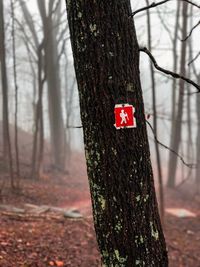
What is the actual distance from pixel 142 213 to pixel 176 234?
26.5 ft

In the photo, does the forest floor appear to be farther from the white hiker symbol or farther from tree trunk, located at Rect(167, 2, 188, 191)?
tree trunk, located at Rect(167, 2, 188, 191)

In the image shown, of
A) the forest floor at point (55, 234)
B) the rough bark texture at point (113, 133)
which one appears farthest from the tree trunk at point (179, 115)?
the rough bark texture at point (113, 133)

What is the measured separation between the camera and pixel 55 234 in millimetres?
7645

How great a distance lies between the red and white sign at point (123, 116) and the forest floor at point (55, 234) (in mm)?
3368

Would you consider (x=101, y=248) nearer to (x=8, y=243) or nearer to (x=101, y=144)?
(x=101, y=144)

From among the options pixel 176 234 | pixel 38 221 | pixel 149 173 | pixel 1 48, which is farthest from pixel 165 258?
pixel 1 48

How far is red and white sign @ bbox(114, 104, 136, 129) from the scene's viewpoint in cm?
299

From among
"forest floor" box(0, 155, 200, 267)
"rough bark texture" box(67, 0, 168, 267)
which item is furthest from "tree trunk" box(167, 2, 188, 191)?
"rough bark texture" box(67, 0, 168, 267)

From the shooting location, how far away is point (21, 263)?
561cm

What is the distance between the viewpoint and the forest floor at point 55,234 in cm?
622

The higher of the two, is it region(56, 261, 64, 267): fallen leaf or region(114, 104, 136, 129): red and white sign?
region(114, 104, 136, 129): red and white sign

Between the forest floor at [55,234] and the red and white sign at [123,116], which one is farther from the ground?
the red and white sign at [123,116]

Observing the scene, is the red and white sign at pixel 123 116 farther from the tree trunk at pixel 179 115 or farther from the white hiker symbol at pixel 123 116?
the tree trunk at pixel 179 115

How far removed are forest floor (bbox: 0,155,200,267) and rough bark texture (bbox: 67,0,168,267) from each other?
2.93m
